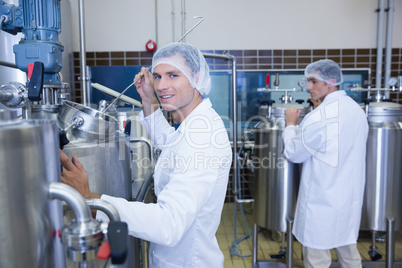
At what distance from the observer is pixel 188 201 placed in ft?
2.77

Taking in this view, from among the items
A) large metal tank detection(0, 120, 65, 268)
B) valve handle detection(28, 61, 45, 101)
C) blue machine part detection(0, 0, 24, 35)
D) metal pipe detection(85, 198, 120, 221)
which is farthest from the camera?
blue machine part detection(0, 0, 24, 35)

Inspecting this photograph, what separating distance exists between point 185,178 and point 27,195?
481 mm

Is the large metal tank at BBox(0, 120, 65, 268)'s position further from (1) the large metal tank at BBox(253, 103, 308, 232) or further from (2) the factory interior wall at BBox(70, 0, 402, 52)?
(2) the factory interior wall at BBox(70, 0, 402, 52)

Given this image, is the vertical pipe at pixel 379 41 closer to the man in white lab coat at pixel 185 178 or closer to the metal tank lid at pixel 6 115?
the man in white lab coat at pixel 185 178

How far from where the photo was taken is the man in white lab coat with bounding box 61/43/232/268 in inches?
31.0

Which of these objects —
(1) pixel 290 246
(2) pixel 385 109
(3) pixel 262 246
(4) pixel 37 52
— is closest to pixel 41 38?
(4) pixel 37 52

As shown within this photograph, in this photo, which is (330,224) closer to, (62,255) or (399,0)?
(62,255)

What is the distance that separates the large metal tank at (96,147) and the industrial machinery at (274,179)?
4.57 ft

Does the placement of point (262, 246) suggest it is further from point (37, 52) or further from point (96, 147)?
point (37, 52)

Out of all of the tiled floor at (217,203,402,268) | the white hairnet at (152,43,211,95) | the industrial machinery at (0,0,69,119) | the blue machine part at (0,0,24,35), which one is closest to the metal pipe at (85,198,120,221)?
the industrial machinery at (0,0,69,119)

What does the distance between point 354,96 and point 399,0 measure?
108cm

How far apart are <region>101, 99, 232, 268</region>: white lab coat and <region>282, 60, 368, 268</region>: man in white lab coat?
3.12 feet

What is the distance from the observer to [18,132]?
422mm

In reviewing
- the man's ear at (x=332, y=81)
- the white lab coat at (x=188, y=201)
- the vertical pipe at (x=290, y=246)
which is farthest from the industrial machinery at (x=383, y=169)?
the white lab coat at (x=188, y=201)
